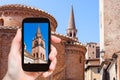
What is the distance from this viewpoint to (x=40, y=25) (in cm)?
147

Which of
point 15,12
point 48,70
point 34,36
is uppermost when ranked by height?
point 15,12

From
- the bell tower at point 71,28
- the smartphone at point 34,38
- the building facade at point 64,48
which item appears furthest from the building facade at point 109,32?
the bell tower at point 71,28

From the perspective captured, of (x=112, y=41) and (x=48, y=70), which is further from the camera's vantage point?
(x=112, y=41)

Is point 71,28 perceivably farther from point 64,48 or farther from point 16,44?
point 16,44

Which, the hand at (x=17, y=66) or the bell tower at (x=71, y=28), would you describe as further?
the bell tower at (x=71, y=28)

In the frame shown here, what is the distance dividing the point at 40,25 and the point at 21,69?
193 millimetres

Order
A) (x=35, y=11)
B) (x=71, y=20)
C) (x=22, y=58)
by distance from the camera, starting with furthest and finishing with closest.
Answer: (x=71, y=20) < (x=35, y=11) < (x=22, y=58)

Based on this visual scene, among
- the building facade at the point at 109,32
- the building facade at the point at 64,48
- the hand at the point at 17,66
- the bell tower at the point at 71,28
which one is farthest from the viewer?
the bell tower at the point at 71,28

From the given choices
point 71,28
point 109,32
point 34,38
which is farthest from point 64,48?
point 71,28

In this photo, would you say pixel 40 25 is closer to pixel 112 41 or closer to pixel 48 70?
pixel 48 70

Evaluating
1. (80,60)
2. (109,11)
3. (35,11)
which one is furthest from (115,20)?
(35,11)

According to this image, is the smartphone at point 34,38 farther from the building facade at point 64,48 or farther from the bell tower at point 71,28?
the bell tower at point 71,28

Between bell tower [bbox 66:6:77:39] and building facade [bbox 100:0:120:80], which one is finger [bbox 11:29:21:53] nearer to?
building facade [bbox 100:0:120:80]

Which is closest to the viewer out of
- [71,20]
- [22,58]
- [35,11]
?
[22,58]
